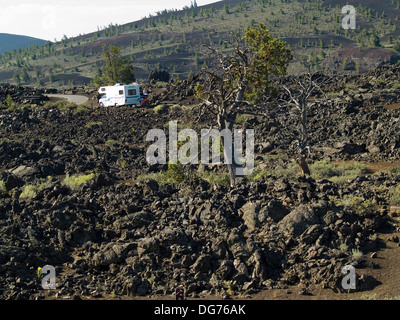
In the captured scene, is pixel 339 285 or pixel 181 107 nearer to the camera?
pixel 339 285

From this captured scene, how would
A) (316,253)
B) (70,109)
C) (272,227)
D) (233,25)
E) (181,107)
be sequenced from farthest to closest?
(233,25), (70,109), (181,107), (272,227), (316,253)

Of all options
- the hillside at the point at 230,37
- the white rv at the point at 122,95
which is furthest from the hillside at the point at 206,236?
the hillside at the point at 230,37

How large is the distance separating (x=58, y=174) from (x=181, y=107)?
689 inches

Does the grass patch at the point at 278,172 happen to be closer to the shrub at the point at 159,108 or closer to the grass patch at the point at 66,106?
the shrub at the point at 159,108

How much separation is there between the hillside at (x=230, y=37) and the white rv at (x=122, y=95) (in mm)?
38411

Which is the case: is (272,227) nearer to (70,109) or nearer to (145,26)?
(70,109)

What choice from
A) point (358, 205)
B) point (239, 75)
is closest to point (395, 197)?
point (358, 205)

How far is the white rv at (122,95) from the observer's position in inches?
1613

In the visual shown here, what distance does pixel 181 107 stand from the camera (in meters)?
37.9

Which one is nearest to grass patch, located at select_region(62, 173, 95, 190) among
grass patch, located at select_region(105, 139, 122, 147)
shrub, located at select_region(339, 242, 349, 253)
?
grass patch, located at select_region(105, 139, 122, 147)

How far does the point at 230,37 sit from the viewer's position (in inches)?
4038

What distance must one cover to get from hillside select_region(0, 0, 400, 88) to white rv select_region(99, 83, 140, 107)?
→ 3841 centimetres

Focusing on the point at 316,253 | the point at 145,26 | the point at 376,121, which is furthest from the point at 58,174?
the point at 145,26

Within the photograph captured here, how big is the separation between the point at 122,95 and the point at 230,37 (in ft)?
217
